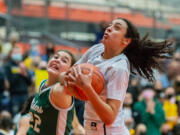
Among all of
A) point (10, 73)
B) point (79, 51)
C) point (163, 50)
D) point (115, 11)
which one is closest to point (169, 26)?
point (115, 11)

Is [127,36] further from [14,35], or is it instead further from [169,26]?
[169,26]

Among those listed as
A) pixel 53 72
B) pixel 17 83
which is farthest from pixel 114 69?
pixel 17 83

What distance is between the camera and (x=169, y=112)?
10.3m

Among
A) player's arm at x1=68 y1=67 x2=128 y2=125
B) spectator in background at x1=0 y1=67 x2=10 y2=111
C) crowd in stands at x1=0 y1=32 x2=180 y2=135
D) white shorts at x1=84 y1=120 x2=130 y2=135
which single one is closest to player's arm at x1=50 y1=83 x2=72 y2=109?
white shorts at x1=84 y1=120 x2=130 y2=135

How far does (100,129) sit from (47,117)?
0.69 metres

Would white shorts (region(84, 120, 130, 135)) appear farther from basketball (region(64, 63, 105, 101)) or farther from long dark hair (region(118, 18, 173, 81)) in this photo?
long dark hair (region(118, 18, 173, 81))

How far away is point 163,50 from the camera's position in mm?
4574

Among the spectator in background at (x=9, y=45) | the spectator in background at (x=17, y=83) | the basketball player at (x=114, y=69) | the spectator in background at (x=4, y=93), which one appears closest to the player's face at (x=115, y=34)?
the basketball player at (x=114, y=69)

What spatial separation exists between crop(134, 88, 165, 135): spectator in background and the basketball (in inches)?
223

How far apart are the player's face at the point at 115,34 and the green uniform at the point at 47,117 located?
33.2 inches

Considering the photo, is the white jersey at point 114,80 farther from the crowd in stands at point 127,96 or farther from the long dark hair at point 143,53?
the crowd in stands at point 127,96

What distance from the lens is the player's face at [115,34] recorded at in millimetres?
4199

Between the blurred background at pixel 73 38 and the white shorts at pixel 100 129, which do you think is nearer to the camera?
the white shorts at pixel 100 129

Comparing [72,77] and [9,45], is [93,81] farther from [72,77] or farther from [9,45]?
[9,45]
